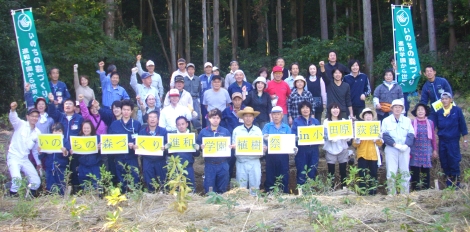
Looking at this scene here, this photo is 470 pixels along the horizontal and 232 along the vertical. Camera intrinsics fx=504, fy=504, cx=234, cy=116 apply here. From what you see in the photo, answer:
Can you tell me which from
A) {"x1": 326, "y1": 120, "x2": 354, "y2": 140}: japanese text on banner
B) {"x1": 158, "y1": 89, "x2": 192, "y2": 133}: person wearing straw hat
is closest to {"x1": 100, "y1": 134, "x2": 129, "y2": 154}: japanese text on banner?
{"x1": 158, "y1": 89, "x2": 192, "y2": 133}: person wearing straw hat

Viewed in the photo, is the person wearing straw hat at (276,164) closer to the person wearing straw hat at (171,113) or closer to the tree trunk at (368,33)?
the person wearing straw hat at (171,113)

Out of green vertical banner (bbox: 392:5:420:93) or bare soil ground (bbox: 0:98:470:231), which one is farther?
green vertical banner (bbox: 392:5:420:93)

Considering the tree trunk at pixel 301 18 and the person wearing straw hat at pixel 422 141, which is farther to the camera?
Result: the tree trunk at pixel 301 18

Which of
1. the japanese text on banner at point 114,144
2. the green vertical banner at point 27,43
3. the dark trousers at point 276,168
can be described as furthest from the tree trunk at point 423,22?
the japanese text on banner at point 114,144

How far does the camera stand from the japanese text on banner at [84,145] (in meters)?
8.16

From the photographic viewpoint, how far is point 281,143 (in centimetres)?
812

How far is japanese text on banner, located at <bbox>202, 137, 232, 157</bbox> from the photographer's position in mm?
8000

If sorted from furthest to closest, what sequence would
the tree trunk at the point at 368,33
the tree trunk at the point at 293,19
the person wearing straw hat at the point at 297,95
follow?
the tree trunk at the point at 293,19 < the tree trunk at the point at 368,33 < the person wearing straw hat at the point at 297,95

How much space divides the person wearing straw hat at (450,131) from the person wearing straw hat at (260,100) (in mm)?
3015

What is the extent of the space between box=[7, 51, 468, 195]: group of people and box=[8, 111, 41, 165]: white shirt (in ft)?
0.05

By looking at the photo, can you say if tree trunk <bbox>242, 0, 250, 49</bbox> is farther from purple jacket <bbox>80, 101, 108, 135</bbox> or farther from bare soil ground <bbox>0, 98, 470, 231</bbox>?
bare soil ground <bbox>0, 98, 470, 231</bbox>

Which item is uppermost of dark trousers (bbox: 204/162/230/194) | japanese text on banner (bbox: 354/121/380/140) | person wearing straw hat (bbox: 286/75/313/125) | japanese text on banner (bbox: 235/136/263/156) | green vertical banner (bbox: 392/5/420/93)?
green vertical banner (bbox: 392/5/420/93)

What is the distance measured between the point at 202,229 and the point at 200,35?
28042mm

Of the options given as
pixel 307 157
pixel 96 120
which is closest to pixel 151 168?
pixel 96 120
